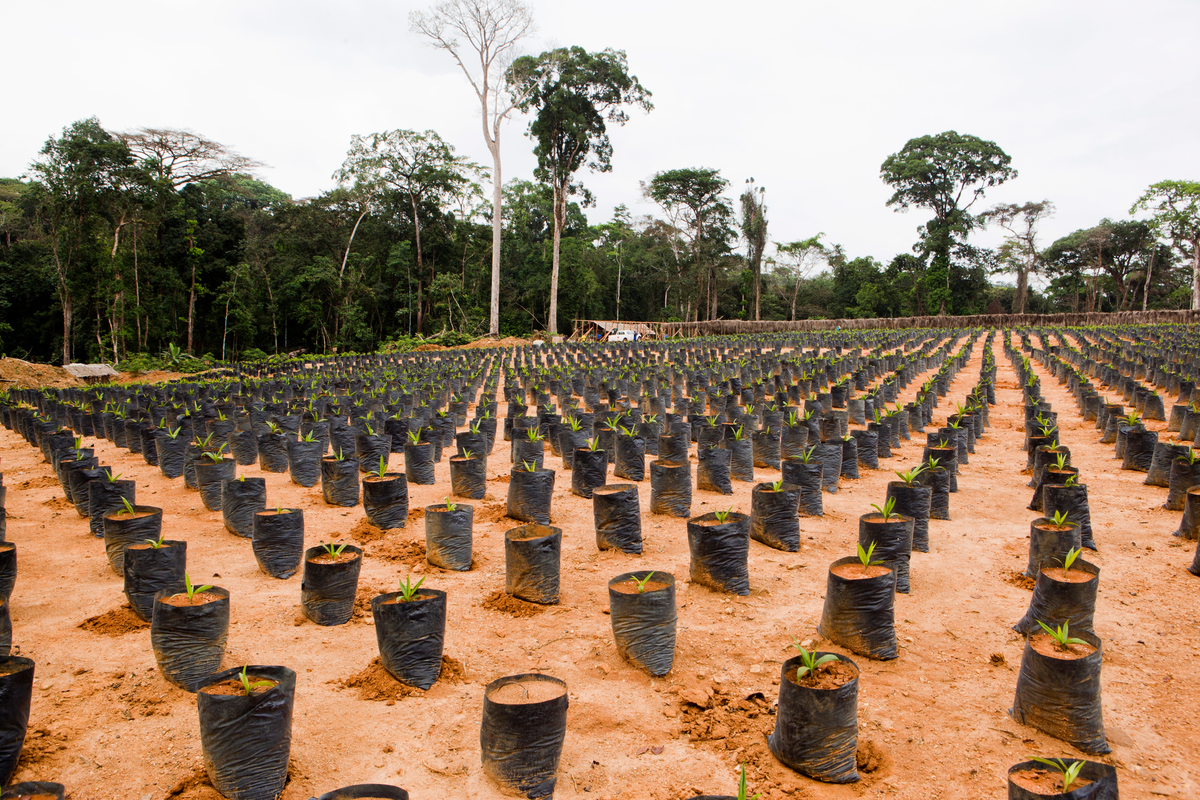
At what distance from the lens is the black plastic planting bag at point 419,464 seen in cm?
611

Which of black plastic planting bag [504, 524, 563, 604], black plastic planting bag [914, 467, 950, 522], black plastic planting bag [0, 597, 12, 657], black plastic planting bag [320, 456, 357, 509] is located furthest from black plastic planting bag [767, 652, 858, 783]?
black plastic planting bag [320, 456, 357, 509]

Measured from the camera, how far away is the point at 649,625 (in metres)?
2.85

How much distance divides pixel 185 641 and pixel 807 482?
4118 millimetres

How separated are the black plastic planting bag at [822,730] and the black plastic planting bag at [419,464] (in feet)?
14.6

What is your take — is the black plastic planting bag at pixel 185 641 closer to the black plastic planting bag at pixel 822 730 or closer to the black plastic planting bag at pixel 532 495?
the black plastic planting bag at pixel 822 730

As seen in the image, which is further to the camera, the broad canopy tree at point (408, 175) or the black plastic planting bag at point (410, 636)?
the broad canopy tree at point (408, 175)

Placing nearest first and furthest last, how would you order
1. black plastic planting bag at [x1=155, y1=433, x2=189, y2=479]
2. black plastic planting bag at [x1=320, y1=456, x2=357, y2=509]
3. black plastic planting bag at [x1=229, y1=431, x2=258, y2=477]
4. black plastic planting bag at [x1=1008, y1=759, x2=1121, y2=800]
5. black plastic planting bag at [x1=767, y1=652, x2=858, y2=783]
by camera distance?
black plastic planting bag at [x1=1008, y1=759, x2=1121, y2=800] → black plastic planting bag at [x1=767, y1=652, x2=858, y2=783] → black plastic planting bag at [x1=320, y1=456, x2=357, y2=509] → black plastic planting bag at [x1=155, y1=433, x2=189, y2=479] → black plastic planting bag at [x1=229, y1=431, x2=258, y2=477]

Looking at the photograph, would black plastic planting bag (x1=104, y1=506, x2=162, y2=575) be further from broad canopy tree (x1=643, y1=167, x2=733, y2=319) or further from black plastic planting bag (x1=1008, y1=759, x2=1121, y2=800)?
broad canopy tree (x1=643, y1=167, x2=733, y2=319)

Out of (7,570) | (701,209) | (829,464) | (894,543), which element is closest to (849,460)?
(829,464)

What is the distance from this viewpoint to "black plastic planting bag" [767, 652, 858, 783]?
2189mm

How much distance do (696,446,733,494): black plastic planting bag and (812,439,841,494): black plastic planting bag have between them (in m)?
0.85

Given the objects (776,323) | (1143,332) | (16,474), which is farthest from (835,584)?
(776,323)

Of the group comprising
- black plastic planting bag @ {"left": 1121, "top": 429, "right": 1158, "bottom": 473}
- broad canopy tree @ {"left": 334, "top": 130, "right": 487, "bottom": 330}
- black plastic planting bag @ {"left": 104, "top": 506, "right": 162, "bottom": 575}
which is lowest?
black plastic planting bag @ {"left": 104, "top": 506, "right": 162, "bottom": 575}

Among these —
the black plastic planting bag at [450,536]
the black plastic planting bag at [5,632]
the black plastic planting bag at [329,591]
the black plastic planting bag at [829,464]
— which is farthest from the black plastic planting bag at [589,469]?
the black plastic planting bag at [5,632]
